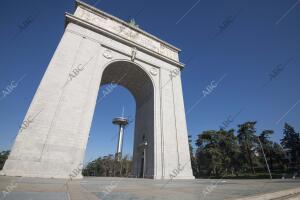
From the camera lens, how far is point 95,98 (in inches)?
548

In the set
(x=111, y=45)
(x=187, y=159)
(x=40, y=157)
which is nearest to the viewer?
(x=40, y=157)

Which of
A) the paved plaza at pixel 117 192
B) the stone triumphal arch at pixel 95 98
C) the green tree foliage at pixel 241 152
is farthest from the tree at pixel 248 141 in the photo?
the paved plaza at pixel 117 192

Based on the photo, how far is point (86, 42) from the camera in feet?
50.8

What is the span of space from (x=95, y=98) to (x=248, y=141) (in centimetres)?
4351


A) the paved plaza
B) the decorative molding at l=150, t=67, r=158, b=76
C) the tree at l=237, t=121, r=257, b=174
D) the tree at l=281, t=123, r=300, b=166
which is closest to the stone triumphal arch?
the decorative molding at l=150, t=67, r=158, b=76

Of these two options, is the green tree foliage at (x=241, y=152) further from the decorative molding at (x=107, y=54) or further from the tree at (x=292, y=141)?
the decorative molding at (x=107, y=54)

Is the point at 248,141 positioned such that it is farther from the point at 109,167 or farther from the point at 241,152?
the point at 109,167

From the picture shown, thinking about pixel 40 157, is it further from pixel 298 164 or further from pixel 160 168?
pixel 298 164

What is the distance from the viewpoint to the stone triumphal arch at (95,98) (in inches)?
410

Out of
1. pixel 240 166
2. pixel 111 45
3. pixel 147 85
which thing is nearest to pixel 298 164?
pixel 240 166

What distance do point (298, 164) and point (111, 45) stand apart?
53667 mm

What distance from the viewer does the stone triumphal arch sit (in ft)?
34.1

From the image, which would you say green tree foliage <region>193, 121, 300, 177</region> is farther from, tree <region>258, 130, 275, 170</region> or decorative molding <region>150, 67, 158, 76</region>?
decorative molding <region>150, 67, 158, 76</region>

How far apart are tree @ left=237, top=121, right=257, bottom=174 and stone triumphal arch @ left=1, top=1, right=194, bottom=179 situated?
113 ft
